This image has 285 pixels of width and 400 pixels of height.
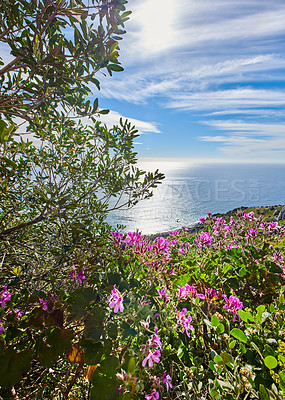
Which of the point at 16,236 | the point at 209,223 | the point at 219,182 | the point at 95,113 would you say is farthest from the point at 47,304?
the point at 219,182

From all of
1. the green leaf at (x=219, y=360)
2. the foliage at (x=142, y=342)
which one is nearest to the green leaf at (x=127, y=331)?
the foliage at (x=142, y=342)

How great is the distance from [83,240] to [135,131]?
127 cm

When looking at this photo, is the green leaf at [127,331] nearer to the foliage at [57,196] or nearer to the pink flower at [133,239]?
the foliage at [57,196]

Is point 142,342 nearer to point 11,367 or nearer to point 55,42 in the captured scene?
point 11,367

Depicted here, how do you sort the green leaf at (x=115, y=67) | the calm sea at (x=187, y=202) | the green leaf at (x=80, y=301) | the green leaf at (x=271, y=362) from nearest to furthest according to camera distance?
1. the green leaf at (x=271, y=362)
2. the green leaf at (x=80, y=301)
3. the green leaf at (x=115, y=67)
4. the calm sea at (x=187, y=202)

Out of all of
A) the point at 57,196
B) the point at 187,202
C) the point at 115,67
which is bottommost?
the point at 187,202

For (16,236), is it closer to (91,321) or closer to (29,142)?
(29,142)

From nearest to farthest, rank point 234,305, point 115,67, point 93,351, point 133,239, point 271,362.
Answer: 1. point 271,362
2. point 93,351
3. point 234,305
4. point 115,67
5. point 133,239

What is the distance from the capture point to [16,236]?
7.46ft

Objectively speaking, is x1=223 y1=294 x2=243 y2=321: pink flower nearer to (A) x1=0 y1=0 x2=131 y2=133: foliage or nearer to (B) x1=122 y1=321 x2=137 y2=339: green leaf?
(B) x1=122 y1=321 x2=137 y2=339: green leaf

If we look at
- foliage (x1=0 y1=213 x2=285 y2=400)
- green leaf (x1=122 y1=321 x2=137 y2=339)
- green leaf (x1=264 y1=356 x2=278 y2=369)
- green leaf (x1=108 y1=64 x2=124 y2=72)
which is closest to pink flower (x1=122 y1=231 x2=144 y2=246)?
foliage (x1=0 y1=213 x2=285 y2=400)

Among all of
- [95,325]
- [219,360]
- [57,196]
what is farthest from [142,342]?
[57,196]

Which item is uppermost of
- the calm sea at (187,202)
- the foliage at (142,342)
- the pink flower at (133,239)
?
the pink flower at (133,239)

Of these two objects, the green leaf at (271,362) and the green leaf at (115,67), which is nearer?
the green leaf at (271,362)
